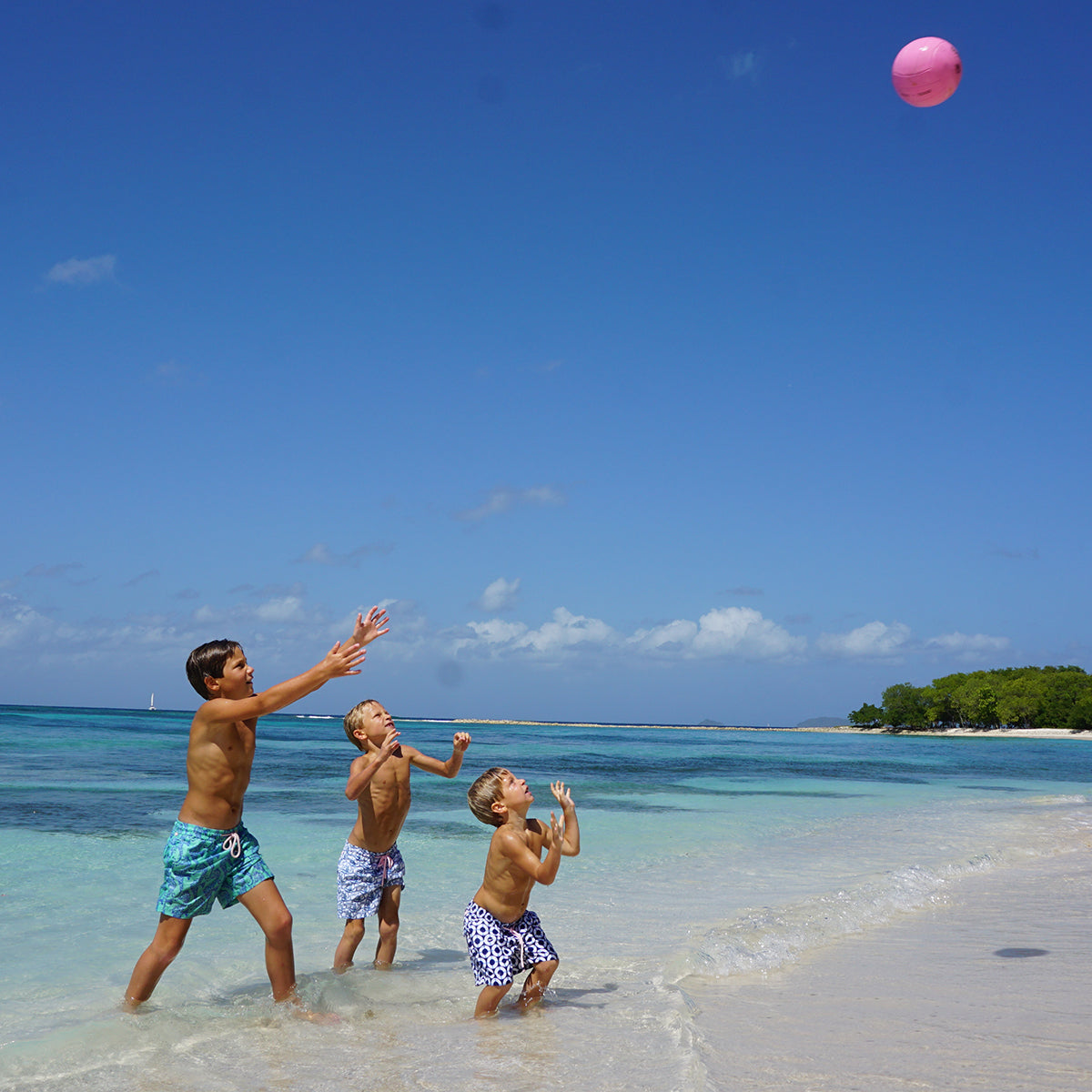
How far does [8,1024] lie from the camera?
4.41 metres

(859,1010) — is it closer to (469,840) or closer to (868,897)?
(868,897)

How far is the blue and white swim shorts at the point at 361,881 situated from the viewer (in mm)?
5156

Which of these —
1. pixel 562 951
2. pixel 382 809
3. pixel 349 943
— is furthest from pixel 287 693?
pixel 562 951

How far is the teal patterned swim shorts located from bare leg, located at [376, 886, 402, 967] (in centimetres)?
115

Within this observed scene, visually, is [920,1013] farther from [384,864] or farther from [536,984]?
[384,864]

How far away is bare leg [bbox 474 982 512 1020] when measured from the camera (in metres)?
4.34

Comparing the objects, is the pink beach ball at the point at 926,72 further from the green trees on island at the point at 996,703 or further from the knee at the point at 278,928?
the green trees on island at the point at 996,703

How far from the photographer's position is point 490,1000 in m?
4.35

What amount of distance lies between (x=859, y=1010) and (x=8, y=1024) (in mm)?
4024

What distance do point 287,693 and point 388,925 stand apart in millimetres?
2074

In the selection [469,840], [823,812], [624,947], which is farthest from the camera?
[823,812]

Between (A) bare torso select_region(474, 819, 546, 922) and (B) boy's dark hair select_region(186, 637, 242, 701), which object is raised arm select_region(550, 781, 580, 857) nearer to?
(A) bare torso select_region(474, 819, 546, 922)

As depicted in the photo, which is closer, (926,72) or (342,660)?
(342,660)

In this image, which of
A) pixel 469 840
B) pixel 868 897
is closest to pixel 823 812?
pixel 469 840
